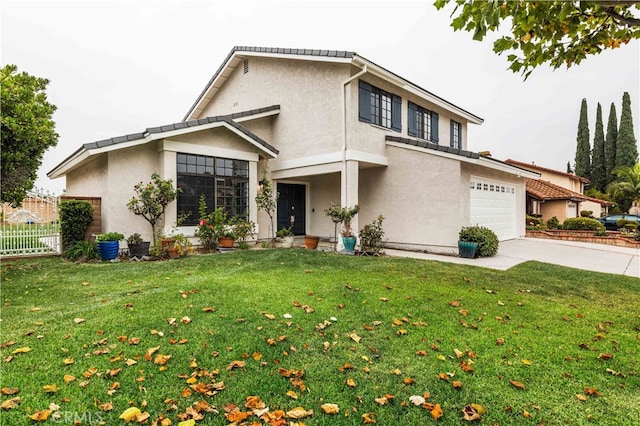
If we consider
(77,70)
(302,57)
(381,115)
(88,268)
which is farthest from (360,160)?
(77,70)

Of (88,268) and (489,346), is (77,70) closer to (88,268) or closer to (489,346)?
(88,268)

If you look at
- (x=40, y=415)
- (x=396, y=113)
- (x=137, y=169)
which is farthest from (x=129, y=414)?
(x=396, y=113)

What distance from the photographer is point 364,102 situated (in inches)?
464

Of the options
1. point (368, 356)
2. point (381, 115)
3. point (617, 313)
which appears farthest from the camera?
point (381, 115)

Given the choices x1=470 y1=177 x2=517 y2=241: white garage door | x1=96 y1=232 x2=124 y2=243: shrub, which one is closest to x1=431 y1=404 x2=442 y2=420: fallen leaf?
x1=96 y1=232 x2=124 y2=243: shrub

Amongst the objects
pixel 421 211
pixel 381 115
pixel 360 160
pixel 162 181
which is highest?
pixel 381 115

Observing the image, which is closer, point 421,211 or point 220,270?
point 220,270

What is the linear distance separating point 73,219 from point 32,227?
152 cm

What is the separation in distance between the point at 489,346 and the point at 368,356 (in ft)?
5.02

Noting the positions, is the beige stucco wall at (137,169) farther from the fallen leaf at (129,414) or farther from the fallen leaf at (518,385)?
the fallen leaf at (518,385)

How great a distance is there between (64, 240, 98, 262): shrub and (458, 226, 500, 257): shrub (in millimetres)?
11407

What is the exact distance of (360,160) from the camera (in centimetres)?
1143

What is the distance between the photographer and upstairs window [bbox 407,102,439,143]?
14484mm

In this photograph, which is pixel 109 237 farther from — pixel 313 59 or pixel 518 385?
pixel 518 385
